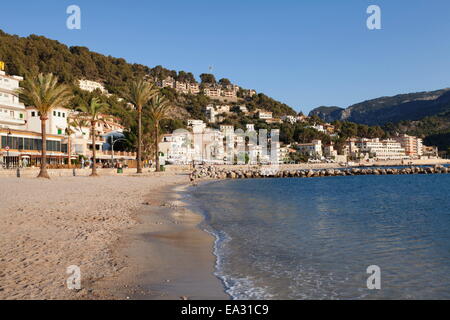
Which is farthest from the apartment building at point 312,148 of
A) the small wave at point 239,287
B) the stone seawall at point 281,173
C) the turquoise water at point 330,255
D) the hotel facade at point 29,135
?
the small wave at point 239,287

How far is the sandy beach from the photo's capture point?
654 centimetres

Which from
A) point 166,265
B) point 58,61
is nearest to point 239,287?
point 166,265

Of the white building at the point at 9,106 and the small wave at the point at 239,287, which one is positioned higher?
the white building at the point at 9,106

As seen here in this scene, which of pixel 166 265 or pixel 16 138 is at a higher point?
pixel 16 138

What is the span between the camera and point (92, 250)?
927cm

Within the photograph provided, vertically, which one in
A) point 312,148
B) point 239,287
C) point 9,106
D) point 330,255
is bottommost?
point 330,255

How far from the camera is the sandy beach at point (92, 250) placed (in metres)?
6.54

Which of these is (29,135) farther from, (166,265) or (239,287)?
(239,287)


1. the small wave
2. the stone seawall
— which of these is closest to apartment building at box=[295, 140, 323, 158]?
the stone seawall

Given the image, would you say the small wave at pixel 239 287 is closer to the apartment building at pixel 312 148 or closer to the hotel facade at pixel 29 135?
the hotel facade at pixel 29 135

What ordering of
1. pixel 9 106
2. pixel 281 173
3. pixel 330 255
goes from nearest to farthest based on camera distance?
pixel 330 255 → pixel 9 106 → pixel 281 173
